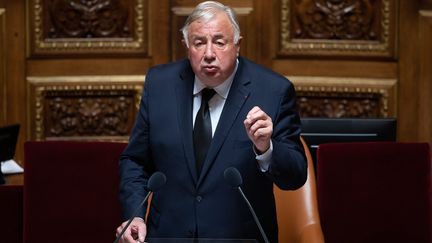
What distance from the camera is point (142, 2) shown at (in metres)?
5.55

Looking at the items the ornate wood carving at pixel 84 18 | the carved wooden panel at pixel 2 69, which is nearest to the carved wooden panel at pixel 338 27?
the ornate wood carving at pixel 84 18

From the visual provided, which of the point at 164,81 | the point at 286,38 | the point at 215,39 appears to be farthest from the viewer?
the point at 286,38

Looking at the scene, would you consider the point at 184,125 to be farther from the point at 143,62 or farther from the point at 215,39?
the point at 143,62

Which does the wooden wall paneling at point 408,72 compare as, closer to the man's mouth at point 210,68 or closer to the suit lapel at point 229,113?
the suit lapel at point 229,113

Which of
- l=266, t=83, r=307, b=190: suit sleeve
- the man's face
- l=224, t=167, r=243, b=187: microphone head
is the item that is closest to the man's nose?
the man's face

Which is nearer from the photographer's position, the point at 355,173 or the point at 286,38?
the point at 355,173

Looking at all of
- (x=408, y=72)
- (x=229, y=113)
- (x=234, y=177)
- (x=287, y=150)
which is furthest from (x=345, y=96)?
(x=234, y=177)

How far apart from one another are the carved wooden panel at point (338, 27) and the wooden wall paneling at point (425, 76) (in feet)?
0.55

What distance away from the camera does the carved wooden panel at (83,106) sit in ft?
18.2

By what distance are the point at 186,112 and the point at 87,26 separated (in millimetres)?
2661

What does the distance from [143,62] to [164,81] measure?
2.46 m

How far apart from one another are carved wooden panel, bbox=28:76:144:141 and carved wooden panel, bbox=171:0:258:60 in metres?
0.30

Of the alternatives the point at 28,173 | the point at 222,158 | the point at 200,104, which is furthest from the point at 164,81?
the point at 28,173

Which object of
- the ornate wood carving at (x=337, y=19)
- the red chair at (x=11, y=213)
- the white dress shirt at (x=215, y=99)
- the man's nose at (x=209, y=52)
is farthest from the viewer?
the ornate wood carving at (x=337, y=19)
